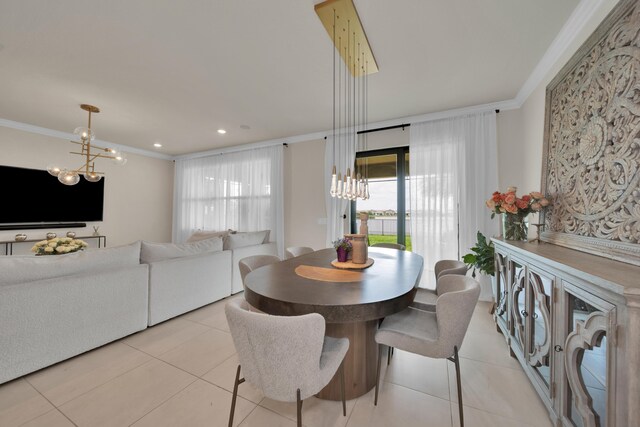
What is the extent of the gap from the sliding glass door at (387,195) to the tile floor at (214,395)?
2069 mm

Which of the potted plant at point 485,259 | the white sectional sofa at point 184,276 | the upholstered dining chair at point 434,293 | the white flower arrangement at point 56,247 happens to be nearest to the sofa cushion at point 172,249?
the white sectional sofa at point 184,276

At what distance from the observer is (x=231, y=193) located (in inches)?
215

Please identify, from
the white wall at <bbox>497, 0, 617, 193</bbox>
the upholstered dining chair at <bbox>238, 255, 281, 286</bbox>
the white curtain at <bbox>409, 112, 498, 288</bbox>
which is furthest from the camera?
the white curtain at <bbox>409, 112, 498, 288</bbox>

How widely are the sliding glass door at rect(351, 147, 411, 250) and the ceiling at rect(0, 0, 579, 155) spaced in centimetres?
68

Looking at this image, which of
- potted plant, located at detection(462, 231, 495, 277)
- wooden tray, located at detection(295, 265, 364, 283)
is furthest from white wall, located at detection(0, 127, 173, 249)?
potted plant, located at detection(462, 231, 495, 277)

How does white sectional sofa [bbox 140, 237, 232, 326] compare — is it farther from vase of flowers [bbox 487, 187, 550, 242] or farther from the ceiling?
vase of flowers [bbox 487, 187, 550, 242]

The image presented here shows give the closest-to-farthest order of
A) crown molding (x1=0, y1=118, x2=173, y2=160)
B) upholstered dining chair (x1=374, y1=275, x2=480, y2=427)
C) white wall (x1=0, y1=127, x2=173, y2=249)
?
upholstered dining chair (x1=374, y1=275, x2=480, y2=427), crown molding (x1=0, y1=118, x2=173, y2=160), white wall (x1=0, y1=127, x2=173, y2=249)

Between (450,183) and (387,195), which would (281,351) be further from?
(387,195)

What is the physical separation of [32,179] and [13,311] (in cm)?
395

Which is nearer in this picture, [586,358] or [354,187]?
[586,358]

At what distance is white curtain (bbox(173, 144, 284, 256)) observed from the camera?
4938 millimetres

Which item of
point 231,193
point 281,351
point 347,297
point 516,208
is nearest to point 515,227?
point 516,208

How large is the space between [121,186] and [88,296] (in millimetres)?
4217

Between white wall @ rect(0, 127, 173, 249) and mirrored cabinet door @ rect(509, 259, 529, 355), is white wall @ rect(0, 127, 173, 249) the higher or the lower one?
the higher one
